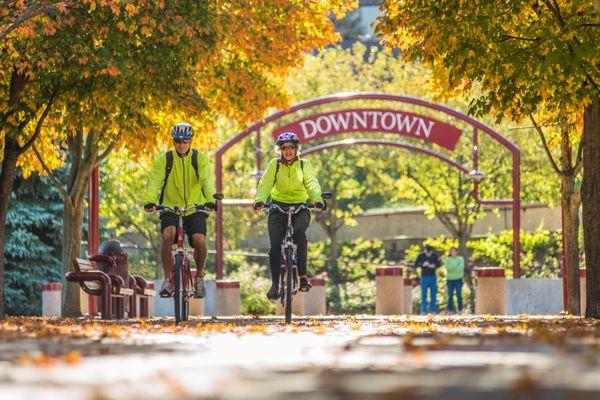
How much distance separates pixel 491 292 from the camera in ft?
98.4

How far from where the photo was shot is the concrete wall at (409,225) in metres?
48.7

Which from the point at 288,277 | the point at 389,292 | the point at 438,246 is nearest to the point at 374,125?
the point at 389,292

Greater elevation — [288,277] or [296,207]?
[296,207]

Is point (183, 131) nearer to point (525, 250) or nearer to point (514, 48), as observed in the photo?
point (514, 48)

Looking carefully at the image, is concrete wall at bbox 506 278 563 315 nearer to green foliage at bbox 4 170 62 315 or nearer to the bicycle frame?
green foliage at bbox 4 170 62 315

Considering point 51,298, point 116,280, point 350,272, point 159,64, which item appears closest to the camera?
point 159,64

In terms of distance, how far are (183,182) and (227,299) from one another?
52.2 feet

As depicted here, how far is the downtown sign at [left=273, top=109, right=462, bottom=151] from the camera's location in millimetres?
34312

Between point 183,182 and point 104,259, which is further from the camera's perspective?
point 104,259

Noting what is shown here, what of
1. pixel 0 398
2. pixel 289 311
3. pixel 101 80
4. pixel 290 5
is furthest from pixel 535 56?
pixel 0 398

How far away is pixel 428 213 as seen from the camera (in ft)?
159

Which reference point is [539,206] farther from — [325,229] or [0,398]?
[0,398]

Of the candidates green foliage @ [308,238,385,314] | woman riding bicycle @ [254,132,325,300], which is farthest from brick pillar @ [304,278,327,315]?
woman riding bicycle @ [254,132,325,300]

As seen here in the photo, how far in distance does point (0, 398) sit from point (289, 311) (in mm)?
9843
